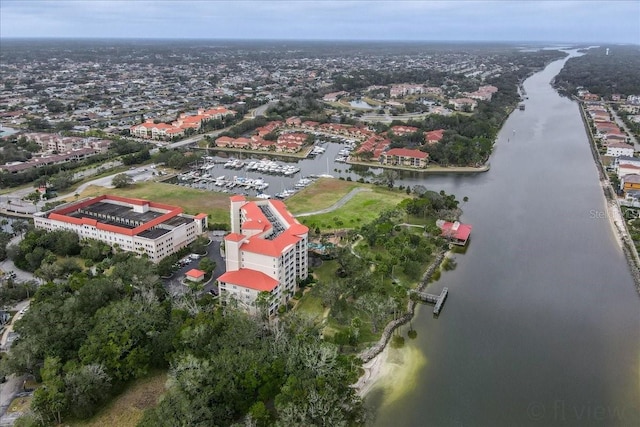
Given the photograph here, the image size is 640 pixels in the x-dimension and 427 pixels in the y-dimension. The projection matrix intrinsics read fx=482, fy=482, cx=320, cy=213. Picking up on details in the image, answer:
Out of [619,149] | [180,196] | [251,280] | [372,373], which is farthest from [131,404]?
[619,149]

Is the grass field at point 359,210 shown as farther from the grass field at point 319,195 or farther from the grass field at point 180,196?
the grass field at point 180,196

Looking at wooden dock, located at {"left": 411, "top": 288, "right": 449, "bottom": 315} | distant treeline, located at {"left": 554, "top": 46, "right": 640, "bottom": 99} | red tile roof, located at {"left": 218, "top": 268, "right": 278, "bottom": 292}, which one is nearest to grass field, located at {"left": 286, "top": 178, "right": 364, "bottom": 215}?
red tile roof, located at {"left": 218, "top": 268, "right": 278, "bottom": 292}

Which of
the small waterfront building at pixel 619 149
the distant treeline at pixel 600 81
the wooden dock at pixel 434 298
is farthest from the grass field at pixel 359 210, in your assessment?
the distant treeline at pixel 600 81

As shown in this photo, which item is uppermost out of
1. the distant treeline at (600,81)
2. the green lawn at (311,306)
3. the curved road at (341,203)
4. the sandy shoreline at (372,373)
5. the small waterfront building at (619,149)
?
the distant treeline at (600,81)

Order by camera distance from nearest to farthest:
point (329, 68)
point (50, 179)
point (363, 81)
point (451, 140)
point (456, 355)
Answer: point (456, 355) → point (50, 179) → point (451, 140) → point (363, 81) → point (329, 68)

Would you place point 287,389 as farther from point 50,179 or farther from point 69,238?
point 50,179

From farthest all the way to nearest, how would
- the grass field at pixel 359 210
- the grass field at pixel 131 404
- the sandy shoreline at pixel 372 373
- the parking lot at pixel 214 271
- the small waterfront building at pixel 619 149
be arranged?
1. the small waterfront building at pixel 619 149
2. the grass field at pixel 359 210
3. the parking lot at pixel 214 271
4. the sandy shoreline at pixel 372 373
5. the grass field at pixel 131 404

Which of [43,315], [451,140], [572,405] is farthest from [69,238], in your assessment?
[451,140]

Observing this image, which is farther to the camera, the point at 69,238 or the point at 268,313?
the point at 69,238
